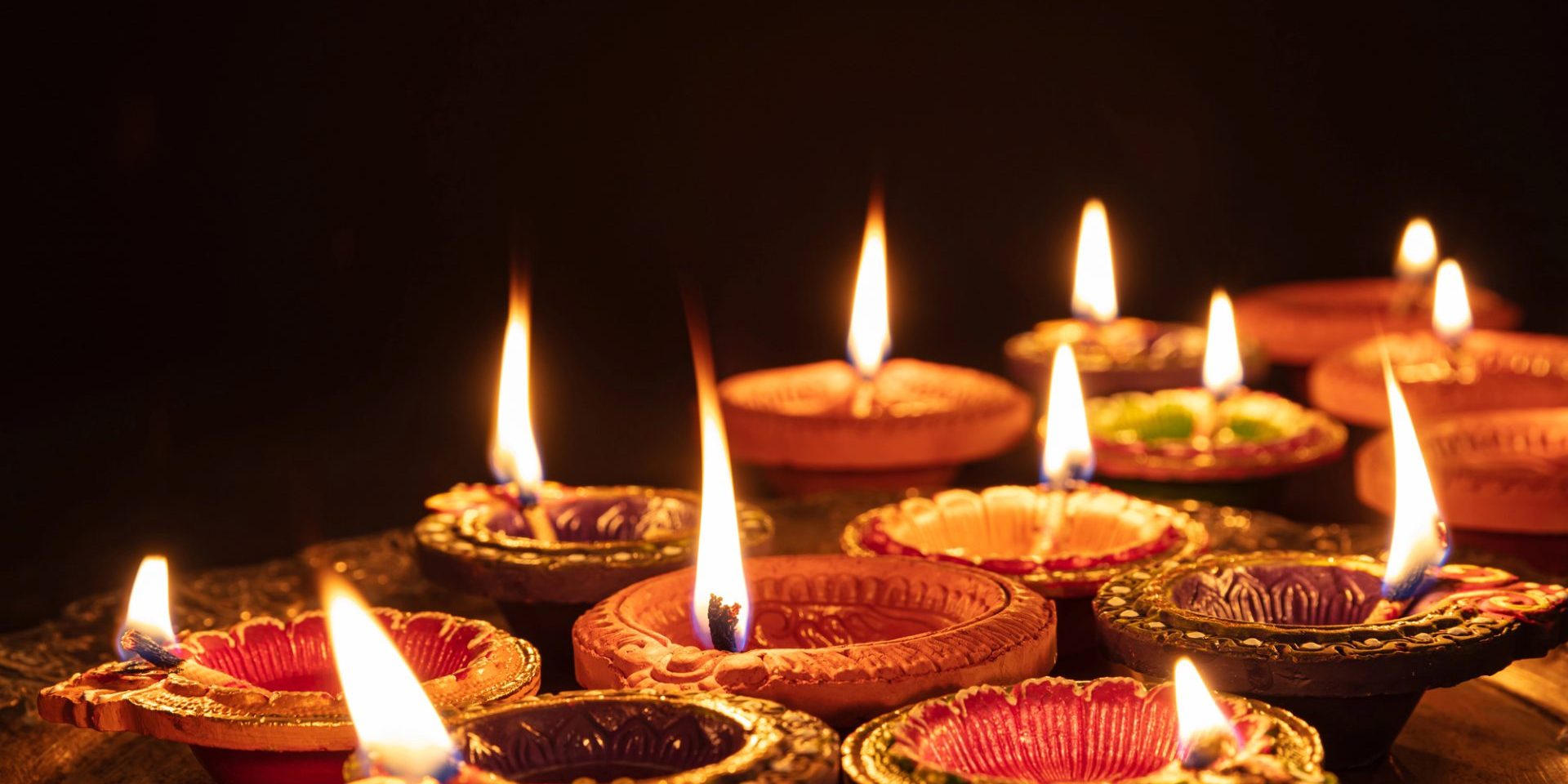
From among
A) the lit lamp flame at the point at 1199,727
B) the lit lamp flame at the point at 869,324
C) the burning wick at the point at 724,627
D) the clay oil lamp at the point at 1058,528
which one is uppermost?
the lit lamp flame at the point at 869,324

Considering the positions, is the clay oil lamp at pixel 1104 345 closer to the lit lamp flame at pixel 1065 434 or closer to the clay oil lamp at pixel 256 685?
the lit lamp flame at pixel 1065 434

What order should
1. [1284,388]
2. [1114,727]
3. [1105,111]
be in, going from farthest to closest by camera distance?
[1105,111]
[1284,388]
[1114,727]

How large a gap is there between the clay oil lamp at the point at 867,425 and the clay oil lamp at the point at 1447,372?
62 centimetres

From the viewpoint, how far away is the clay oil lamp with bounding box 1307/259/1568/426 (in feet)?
11.0

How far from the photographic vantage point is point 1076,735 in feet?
5.50

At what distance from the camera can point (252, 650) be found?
77.0 inches

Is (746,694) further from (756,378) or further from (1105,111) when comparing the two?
(1105,111)

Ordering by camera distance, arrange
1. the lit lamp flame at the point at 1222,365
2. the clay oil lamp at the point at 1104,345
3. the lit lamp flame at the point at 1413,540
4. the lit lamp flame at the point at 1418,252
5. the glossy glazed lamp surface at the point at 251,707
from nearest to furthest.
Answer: the glossy glazed lamp surface at the point at 251,707
the lit lamp flame at the point at 1413,540
the lit lamp flame at the point at 1222,365
the clay oil lamp at the point at 1104,345
the lit lamp flame at the point at 1418,252

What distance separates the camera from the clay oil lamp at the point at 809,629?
1.73m

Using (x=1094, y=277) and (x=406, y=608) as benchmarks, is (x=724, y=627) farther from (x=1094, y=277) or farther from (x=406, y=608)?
(x=1094, y=277)

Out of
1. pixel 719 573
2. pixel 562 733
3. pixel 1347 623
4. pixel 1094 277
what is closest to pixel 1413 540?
pixel 1347 623

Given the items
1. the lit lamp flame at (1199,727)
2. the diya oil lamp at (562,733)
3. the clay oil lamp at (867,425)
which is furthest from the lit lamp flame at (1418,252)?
the diya oil lamp at (562,733)

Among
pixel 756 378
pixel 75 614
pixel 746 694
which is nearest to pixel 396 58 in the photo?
pixel 756 378

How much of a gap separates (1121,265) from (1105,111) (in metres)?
0.45
